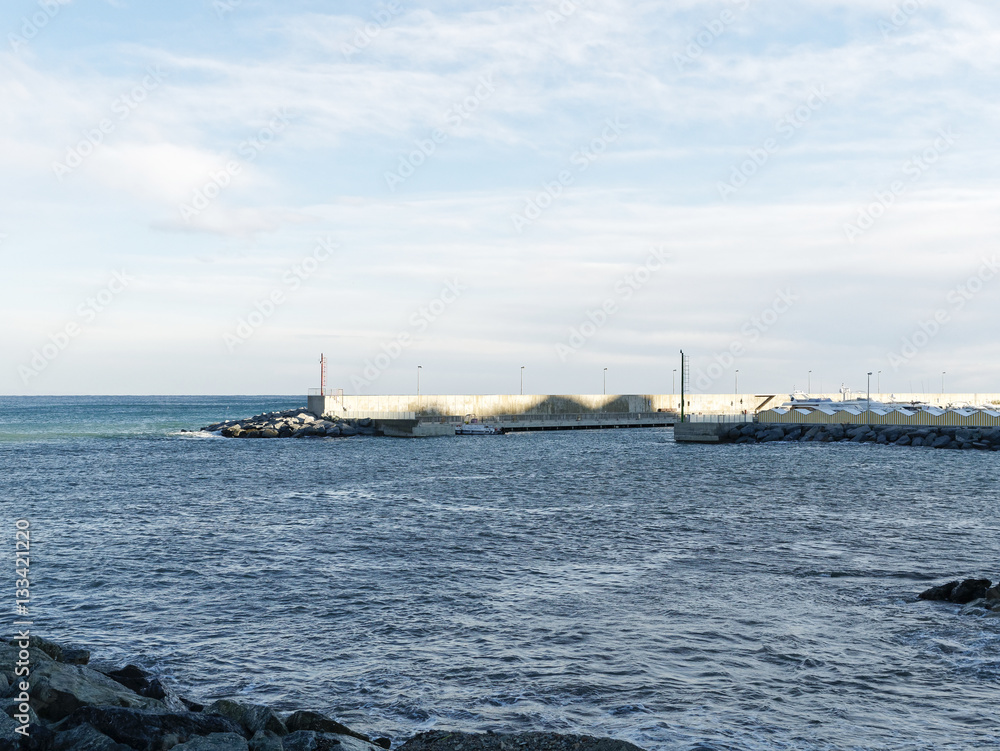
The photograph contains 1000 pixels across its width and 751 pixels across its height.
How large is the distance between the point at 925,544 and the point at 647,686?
17.1m

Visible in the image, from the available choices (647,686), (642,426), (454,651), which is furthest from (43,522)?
(642,426)

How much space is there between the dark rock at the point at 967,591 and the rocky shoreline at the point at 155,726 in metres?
11.4

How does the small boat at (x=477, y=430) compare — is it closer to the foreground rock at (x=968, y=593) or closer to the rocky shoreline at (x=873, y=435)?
the rocky shoreline at (x=873, y=435)

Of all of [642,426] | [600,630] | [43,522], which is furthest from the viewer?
[642,426]

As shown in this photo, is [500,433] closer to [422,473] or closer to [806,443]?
[806,443]

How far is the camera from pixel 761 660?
1449cm

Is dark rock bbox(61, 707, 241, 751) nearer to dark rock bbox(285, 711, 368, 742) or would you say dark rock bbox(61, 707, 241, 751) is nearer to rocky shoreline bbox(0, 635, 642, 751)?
rocky shoreline bbox(0, 635, 642, 751)

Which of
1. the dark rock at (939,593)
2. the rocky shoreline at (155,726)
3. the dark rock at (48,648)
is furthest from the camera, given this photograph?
the dark rock at (939,593)

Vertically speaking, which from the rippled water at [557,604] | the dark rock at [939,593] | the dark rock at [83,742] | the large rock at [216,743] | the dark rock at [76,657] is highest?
the large rock at [216,743]

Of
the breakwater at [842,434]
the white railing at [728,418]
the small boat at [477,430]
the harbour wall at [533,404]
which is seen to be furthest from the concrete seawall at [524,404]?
the breakwater at [842,434]

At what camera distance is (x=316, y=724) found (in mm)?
11000

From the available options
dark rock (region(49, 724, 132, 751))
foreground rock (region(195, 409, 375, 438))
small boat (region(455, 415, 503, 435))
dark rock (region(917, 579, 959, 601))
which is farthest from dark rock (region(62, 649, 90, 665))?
small boat (region(455, 415, 503, 435))

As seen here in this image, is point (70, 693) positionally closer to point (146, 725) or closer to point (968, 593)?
point (146, 725)

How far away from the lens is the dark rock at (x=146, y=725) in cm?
988
